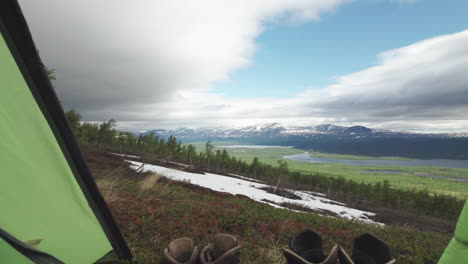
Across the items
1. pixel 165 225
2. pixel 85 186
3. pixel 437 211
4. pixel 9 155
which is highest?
pixel 9 155

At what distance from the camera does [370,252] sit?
1.60 meters

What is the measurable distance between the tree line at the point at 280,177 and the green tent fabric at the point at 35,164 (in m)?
38.5

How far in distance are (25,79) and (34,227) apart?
1224 mm

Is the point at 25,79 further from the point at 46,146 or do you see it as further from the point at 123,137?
the point at 123,137

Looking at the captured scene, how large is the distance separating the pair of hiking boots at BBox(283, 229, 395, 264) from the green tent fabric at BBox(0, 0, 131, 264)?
1.97 metres

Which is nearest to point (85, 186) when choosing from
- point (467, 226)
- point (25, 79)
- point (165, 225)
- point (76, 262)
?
point (76, 262)

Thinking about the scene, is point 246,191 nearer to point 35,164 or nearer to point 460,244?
point 35,164

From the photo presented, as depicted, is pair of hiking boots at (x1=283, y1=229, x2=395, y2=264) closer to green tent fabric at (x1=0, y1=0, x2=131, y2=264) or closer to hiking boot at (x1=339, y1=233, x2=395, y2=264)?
hiking boot at (x1=339, y1=233, x2=395, y2=264)

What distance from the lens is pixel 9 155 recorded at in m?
1.51

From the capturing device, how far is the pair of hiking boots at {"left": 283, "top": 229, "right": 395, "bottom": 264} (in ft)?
4.54

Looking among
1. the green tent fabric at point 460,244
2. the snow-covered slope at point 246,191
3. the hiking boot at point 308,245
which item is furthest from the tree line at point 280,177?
the green tent fabric at point 460,244

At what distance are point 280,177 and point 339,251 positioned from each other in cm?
5061

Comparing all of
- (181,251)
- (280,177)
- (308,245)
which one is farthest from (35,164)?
(280,177)

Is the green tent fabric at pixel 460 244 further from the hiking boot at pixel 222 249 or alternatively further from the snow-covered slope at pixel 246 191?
the snow-covered slope at pixel 246 191
